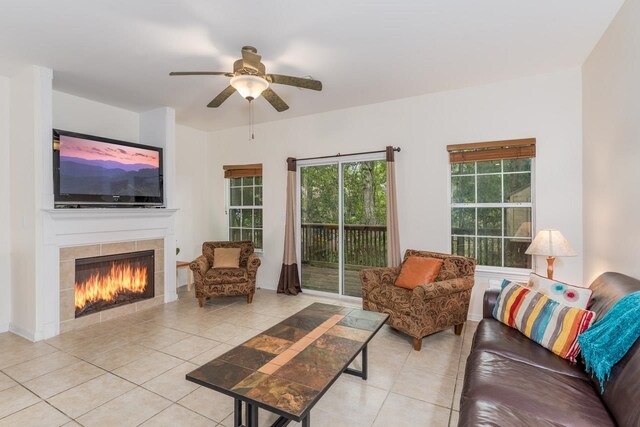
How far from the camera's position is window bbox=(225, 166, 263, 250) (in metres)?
5.45

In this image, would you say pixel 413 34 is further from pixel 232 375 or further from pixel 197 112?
pixel 197 112

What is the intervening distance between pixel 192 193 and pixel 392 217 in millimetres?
3436

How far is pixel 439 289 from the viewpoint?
2.98m

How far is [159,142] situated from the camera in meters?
4.55

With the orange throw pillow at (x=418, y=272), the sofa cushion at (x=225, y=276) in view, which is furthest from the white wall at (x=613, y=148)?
the sofa cushion at (x=225, y=276)

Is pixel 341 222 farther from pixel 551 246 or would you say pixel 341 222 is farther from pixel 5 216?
pixel 5 216

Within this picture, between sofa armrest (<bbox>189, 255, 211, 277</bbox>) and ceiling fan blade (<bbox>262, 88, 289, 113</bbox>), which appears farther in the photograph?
sofa armrest (<bbox>189, 255, 211, 277</bbox>)

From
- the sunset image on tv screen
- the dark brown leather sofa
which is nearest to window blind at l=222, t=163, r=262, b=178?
the sunset image on tv screen

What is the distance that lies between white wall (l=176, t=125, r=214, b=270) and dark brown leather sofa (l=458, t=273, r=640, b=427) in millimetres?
4662

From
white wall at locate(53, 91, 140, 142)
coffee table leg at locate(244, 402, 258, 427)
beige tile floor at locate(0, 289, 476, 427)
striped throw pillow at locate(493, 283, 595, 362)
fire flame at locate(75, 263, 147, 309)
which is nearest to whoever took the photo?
coffee table leg at locate(244, 402, 258, 427)

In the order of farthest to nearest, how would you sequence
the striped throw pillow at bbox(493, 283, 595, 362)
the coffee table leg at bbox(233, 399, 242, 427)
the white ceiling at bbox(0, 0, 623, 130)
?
the white ceiling at bbox(0, 0, 623, 130)
the striped throw pillow at bbox(493, 283, 595, 362)
the coffee table leg at bbox(233, 399, 242, 427)

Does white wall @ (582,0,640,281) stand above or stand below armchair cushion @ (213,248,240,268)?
above

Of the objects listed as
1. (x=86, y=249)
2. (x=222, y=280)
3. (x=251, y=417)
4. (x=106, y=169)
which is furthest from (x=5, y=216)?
(x=251, y=417)

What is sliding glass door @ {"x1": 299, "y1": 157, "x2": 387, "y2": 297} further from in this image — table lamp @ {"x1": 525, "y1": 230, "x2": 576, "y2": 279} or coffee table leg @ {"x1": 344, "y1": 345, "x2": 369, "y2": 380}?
coffee table leg @ {"x1": 344, "y1": 345, "x2": 369, "y2": 380}
